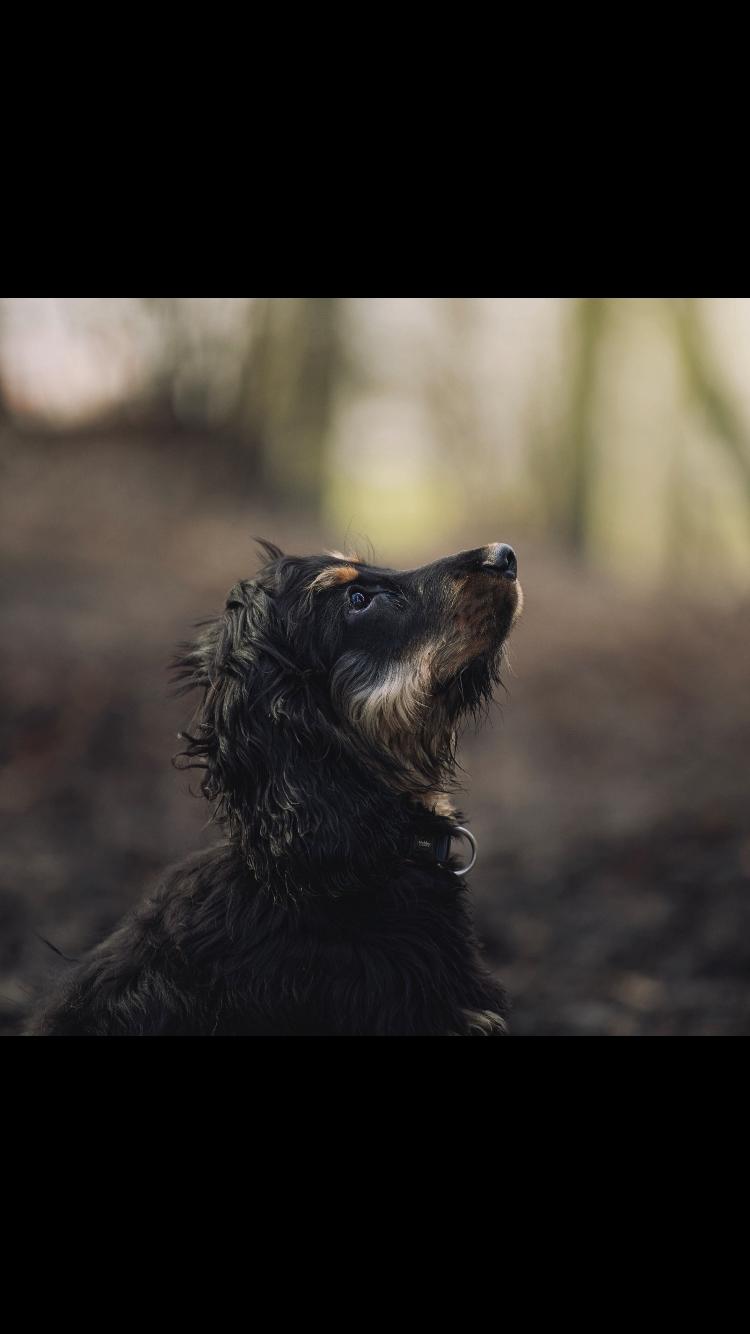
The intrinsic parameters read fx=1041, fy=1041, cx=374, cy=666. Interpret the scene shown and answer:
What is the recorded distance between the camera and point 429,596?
3.44 m

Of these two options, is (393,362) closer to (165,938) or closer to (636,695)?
(636,695)

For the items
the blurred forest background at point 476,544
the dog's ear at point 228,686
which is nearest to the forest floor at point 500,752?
the blurred forest background at point 476,544

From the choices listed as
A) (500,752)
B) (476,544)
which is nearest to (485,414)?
(476,544)

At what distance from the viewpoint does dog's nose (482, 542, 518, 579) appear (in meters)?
3.37

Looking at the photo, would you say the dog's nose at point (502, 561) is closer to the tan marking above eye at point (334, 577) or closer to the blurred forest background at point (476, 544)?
the tan marking above eye at point (334, 577)

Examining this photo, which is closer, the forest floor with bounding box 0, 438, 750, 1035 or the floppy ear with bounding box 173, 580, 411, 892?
the floppy ear with bounding box 173, 580, 411, 892

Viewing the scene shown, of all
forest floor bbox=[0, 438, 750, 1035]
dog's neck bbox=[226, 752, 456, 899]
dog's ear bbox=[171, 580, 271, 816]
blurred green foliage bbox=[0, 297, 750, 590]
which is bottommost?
dog's neck bbox=[226, 752, 456, 899]

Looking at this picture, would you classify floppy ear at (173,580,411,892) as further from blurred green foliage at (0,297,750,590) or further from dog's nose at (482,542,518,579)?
blurred green foliage at (0,297,750,590)

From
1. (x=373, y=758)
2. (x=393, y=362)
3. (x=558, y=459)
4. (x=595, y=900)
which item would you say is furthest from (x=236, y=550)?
(x=373, y=758)

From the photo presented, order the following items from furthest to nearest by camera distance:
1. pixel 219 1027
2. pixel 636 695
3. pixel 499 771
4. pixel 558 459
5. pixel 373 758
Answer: pixel 558 459 < pixel 636 695 < pixel 499 771 < pixel 373 758 < pixel 219 1027

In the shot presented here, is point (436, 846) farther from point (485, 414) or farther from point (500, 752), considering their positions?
point (485, 414)

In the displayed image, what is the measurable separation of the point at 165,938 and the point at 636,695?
327 inches

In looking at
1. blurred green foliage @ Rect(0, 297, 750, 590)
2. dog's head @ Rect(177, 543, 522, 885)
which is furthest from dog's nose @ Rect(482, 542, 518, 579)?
blurred green foliage @ Rect(0, 297, 750, 590)

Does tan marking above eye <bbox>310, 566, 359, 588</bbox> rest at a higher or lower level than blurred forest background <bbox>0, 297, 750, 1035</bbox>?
lower
